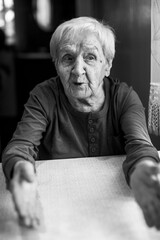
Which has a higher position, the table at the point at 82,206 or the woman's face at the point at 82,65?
the woman's face at the point at 82,65

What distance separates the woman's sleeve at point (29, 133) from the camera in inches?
30.9

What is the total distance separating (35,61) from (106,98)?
0.45 m

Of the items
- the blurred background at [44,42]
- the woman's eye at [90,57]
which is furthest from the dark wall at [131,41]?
the woman's eye at [90,57]

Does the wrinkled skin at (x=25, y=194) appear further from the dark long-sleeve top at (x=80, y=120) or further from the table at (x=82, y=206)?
the dark long-sleeve top at (x=80, y=120)

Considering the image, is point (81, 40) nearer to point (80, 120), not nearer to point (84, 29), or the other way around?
point (84, 29)

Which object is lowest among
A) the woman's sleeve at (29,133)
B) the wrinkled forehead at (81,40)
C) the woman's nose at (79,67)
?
the woman's sleeve at (29,133)

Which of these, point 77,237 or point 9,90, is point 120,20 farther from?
point 77,237

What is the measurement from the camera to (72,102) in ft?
3.49

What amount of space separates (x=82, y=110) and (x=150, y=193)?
49cm

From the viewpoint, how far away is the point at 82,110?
106cm

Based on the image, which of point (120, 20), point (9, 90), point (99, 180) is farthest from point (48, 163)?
point (9, 90)

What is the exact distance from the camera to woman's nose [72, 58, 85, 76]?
95cm

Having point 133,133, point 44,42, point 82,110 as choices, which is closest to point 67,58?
point 82,110

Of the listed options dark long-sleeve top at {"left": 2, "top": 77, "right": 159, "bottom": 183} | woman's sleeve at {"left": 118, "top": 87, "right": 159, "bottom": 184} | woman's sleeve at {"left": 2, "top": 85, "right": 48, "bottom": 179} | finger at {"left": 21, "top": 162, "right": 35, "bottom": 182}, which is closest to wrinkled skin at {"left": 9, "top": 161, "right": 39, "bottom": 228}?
finger at {"left": 21, "top": 162, "right": 35, "bottom": 182}
